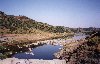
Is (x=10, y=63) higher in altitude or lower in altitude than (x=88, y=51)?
lower

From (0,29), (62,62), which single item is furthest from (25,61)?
(0,29)

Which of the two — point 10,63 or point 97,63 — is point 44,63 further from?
point 97,63

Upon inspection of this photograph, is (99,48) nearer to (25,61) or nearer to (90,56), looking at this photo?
(90,56)

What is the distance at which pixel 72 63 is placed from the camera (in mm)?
23266

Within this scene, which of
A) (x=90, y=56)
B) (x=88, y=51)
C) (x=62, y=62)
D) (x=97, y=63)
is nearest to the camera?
(x=97, y=63)

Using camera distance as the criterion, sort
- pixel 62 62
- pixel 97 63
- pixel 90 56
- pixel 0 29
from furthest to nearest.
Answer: pixel 0 29 < pixel 62 62 < pixel 90 56 < pixel 97 63

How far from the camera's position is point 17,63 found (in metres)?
24.4

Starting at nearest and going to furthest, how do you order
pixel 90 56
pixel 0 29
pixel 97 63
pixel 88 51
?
pixel 97 63, pixel 90 56, pixel 88 51, pixel 0 29

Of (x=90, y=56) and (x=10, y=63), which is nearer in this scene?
(x=90, y=56)

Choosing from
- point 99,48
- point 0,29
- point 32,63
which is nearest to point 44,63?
point 32,63

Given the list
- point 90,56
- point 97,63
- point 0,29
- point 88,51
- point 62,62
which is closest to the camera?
point 97,63

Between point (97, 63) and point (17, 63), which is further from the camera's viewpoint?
point (17, 63)

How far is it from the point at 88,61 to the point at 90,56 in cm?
135

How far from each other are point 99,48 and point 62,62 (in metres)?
5.66
